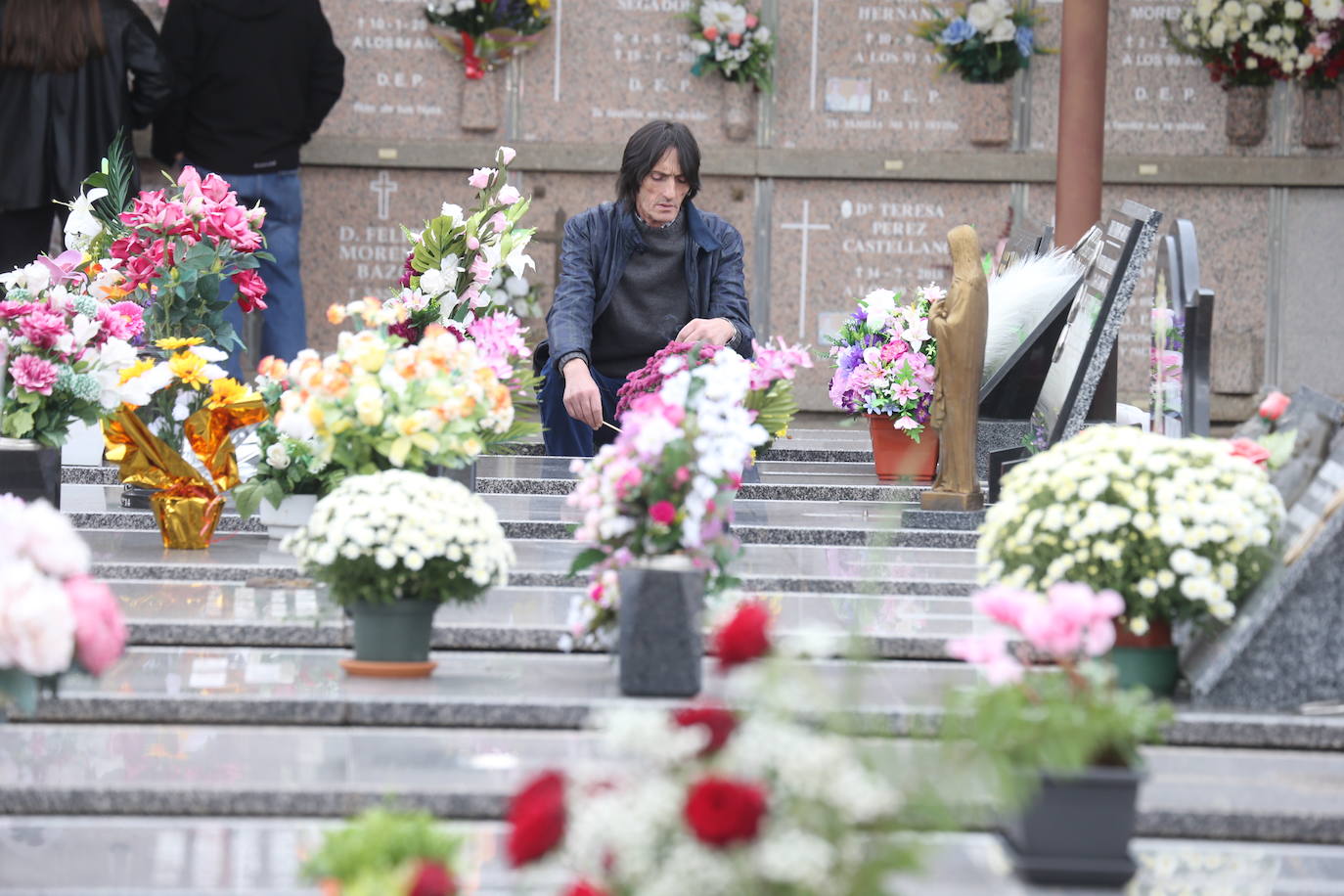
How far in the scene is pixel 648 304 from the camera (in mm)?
5969

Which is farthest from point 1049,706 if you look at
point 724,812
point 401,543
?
point 401,543

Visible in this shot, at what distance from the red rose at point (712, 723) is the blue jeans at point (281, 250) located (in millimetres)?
6059

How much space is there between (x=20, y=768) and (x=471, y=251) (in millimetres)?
2993

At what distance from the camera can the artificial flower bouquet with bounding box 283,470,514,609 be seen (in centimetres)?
337

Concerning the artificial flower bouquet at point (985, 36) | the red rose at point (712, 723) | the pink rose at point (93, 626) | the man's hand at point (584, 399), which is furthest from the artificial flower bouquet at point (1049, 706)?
the artificial flower bouquet at point (985, 36)

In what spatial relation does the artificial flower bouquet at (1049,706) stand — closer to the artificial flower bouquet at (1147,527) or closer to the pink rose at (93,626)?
the artificial flower bouquet at (1147,527)

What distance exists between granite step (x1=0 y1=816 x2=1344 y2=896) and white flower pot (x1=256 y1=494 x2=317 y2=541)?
1.75 m

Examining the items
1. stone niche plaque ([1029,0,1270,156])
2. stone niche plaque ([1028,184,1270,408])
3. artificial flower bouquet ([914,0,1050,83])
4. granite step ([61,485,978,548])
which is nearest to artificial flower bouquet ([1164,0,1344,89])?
stone niche plaque ([1029,0,1270,156])

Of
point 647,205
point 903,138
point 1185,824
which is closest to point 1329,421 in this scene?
point 1185,824

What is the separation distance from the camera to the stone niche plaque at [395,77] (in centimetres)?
880

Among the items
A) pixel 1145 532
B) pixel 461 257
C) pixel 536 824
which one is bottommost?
pixel 536 824

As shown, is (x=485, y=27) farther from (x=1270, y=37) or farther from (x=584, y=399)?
(x=584, y=399)

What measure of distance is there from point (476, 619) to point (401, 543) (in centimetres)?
62

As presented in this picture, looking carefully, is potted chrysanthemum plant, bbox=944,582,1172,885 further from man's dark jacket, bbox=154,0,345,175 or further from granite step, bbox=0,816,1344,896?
man's dark jacket, bbox=154,0,345,175
